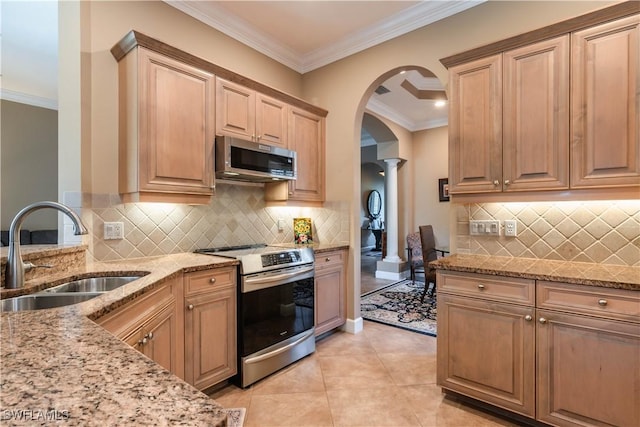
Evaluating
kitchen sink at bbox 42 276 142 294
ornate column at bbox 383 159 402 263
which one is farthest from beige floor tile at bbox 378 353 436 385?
ornate column at bbox 383 159 402 263

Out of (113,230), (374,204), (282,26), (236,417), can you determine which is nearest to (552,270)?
(236,417)

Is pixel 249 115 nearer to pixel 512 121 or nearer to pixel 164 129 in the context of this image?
pixel 164 129

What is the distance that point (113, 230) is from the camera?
2.18 m

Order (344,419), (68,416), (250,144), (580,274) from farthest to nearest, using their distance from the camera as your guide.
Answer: (250,144), (344,419), (580,274), (68,416)

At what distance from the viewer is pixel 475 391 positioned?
192 centimetres

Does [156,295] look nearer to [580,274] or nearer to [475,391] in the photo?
[475,391]

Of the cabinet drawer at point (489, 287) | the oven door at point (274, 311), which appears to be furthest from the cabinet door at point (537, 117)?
the oven door at point (274, 311)

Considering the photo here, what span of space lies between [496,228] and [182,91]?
2.53 meters

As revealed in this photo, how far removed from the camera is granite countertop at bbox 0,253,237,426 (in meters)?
0.48

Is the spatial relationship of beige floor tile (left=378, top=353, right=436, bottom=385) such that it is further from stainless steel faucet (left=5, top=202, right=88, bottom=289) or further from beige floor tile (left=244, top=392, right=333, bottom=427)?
stainless steel faucet (left=5, top=202, right=88, bottom=289)

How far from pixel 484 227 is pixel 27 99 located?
5.78 metres

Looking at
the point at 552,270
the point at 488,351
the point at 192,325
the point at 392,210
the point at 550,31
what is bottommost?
the point at 488,351

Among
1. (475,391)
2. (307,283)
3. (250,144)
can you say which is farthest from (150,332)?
(475,391)

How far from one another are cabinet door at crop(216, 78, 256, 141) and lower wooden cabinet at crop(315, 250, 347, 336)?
Result: 1.31 meters
